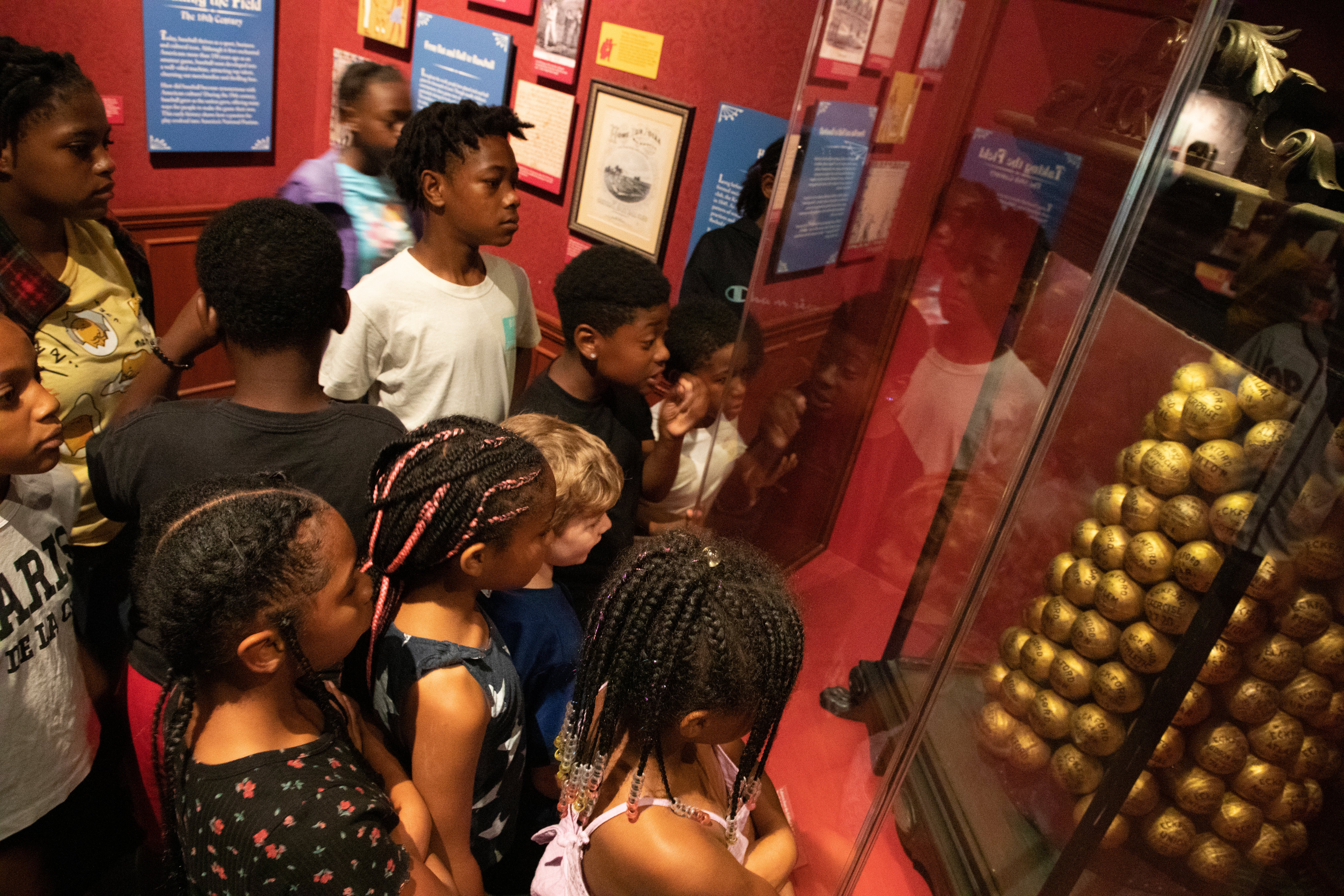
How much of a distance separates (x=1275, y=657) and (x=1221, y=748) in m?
0.15

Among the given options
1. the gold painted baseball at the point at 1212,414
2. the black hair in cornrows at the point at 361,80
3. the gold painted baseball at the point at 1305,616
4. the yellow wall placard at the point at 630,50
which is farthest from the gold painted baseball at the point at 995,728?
the black hair in cornrows at the point at 361,80

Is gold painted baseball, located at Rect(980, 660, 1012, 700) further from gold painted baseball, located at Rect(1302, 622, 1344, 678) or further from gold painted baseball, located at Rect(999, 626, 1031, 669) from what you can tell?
gold painted baseball, located at Rect(1302, 622, 1344, 678)

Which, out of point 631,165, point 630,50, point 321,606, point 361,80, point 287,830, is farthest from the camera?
point 631,165

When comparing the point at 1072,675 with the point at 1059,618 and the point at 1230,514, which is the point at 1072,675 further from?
the point at 1230,514

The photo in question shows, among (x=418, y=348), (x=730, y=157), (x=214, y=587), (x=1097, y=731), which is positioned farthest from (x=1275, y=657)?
(x=730, y=157)

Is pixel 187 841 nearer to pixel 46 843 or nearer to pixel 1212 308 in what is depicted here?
pixel 46 843

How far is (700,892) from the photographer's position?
3.19ft

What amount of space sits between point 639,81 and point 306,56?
2100 millimetres

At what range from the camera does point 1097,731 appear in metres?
1.23

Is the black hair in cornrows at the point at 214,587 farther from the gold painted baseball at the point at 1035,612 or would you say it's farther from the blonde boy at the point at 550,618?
the gold painted baseball at the point at 1035,612

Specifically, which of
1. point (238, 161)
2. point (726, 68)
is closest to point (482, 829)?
point (726, 68)

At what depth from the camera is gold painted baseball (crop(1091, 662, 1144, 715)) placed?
1.20m

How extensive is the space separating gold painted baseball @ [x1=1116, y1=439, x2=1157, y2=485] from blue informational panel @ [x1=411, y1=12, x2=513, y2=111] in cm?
302

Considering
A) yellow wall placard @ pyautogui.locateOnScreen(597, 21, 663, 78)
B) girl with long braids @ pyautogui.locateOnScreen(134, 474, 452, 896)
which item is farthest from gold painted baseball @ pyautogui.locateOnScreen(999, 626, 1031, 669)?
yellow wall placard @ pyautogui.locateOnScreen(597, 21, 663, 78)
